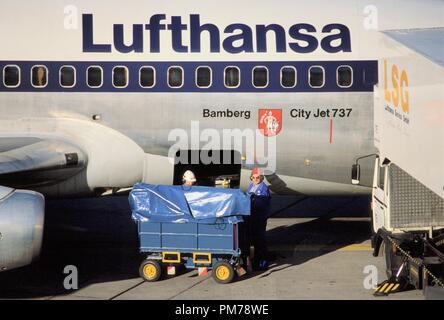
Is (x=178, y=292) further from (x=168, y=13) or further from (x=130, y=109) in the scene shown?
(x=168, y=13)

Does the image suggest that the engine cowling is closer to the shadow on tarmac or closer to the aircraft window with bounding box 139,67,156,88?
the shadow on tarmac

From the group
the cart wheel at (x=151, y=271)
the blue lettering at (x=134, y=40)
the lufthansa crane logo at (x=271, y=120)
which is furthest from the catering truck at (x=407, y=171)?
the blue lettering at (x=134, y=40)

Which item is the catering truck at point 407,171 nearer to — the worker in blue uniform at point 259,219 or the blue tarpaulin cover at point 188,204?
the worker in blue uniform at point 259,219

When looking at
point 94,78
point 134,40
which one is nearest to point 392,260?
point 134,40

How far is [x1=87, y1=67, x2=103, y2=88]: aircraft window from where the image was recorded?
1582cm

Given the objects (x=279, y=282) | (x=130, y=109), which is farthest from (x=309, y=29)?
(x=279, y=282)

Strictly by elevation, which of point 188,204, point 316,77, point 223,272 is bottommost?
point 223,272

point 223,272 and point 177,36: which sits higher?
point 177,36

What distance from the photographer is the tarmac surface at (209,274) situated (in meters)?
13.3

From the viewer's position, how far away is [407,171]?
38.6 ft

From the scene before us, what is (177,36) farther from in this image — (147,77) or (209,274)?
(209,274)

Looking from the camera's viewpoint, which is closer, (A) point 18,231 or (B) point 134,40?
(A) point 18,231

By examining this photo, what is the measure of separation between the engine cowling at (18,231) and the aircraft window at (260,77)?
16.4ft

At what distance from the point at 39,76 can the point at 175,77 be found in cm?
261
